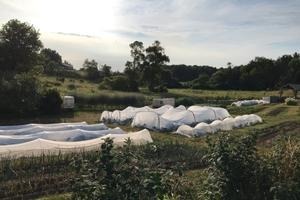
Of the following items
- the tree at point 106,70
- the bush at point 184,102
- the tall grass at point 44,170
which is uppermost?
the tree at point 106,70

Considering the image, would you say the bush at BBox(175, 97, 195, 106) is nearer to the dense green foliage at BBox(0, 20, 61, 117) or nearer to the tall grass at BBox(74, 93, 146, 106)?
the tall grass at BBox(74, 93, 146, 106)

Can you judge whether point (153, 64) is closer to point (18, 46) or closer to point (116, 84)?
point (116, 84)

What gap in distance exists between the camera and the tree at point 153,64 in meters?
54.0

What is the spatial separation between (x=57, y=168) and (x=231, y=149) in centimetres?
807

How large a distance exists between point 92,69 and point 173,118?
117ft

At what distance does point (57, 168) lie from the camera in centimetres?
1322

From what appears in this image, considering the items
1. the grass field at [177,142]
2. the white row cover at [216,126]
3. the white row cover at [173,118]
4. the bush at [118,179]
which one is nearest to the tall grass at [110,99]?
the grass field at [177,142]

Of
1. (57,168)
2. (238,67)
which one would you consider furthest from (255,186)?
(238,67)

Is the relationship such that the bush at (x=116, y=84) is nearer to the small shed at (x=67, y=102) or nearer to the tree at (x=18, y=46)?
the tree at (x=18, y=46)

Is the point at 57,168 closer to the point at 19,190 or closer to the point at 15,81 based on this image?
the point at 19,190

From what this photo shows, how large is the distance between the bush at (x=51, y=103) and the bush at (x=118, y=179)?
26713 mm

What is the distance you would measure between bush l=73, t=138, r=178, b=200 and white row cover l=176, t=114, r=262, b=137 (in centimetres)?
1516

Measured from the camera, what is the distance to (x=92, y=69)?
59938mm

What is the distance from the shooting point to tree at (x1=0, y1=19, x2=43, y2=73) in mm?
34844
